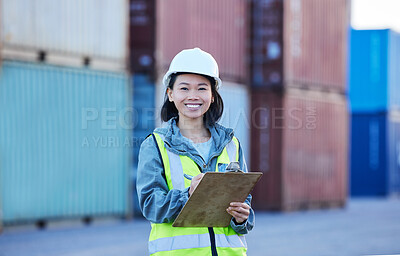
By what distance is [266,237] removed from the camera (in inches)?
426

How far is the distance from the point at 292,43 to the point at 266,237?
7433 mm

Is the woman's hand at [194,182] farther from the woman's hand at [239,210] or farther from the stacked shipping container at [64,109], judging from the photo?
the stacked shipping container at [64,109]

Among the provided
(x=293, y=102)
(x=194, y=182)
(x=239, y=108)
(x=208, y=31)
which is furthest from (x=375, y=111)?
(x=194, y=182)

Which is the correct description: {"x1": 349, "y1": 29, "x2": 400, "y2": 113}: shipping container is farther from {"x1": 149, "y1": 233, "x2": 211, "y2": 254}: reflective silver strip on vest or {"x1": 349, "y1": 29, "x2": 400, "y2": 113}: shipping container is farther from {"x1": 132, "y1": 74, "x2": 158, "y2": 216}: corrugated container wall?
{"x1": 149, "y1": 233, "x2": 211, "y2": 254}: reflective silver strip on vest

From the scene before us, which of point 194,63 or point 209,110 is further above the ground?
point 194,63

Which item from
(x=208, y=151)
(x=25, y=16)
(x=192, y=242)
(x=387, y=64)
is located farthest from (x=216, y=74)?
(x=387, y=64)

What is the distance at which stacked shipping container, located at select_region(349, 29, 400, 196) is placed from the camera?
76.2ft

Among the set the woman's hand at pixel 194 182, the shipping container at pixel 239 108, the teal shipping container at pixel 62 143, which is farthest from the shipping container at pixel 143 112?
the woman's hand at pixel 194 182

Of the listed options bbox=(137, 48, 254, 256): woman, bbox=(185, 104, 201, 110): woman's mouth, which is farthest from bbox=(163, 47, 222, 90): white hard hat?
bbox=(185, 104, 201, 110): woman's mouth

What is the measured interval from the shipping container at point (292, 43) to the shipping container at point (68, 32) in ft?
15.5

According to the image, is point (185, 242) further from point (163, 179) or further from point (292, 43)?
point (292, 43)

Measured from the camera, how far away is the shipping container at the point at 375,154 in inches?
917

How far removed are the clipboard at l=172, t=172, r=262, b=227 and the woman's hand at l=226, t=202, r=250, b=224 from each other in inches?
0.6

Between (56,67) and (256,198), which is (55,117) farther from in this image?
(256,198)
